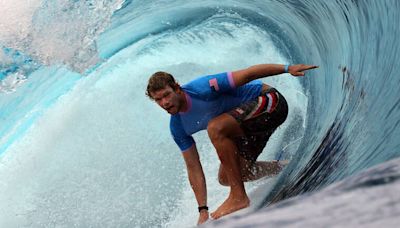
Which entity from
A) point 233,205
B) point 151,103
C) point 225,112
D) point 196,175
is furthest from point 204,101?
point 151,103

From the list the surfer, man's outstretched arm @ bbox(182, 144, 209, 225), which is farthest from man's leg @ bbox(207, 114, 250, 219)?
man's outstretched arm @ bbox(182, 144, 209, 225)

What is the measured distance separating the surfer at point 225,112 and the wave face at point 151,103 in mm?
353

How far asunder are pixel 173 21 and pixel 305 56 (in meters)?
3.22

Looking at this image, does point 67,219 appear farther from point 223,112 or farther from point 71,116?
point 71,116

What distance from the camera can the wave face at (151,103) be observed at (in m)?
3.56

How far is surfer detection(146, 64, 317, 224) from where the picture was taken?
3.22 meters

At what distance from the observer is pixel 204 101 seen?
3357 millimetres

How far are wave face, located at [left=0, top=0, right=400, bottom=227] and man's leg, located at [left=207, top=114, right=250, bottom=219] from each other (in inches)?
13.1

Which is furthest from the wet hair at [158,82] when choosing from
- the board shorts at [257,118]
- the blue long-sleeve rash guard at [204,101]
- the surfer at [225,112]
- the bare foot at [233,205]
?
the bare foot at [233,205]

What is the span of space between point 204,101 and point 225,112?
0.39 ft

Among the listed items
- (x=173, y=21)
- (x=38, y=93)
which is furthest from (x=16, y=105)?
(x=173, y=21)

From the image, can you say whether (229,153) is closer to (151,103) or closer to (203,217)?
(203,217)

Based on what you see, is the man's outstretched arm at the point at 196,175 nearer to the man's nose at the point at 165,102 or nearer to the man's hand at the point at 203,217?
the man's hand at the point at 203,217

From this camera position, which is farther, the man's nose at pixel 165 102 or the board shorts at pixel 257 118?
the board shorts at pixel 257 118
